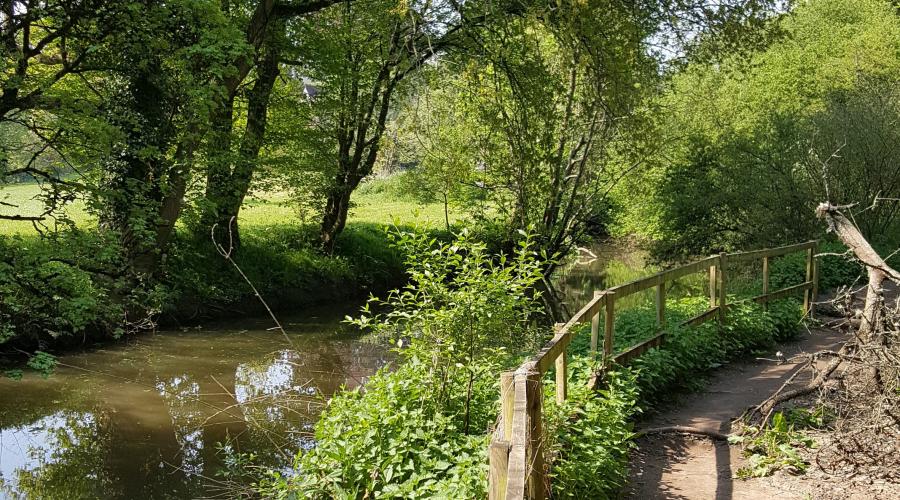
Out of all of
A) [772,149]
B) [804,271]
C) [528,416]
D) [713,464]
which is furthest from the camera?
[772,149]

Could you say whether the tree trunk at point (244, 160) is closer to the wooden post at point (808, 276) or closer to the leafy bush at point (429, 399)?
the leafy bush at point (429, 399)

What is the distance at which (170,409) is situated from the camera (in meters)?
10.6

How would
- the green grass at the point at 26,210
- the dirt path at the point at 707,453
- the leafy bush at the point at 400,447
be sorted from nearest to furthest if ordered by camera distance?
the leafy bush at the point at 400,447 → the dirt path at the point at 707,453 → the green grass at the point at 26,210

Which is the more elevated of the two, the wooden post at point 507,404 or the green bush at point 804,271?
the wooden post at point 507,404

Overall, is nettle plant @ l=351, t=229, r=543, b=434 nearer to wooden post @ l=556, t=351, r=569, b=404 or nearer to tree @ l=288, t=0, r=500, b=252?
wooden post @ l=556, t=351, r=569, b=404

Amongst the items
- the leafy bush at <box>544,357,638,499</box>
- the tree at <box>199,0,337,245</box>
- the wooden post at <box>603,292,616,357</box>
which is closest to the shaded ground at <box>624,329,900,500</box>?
the leafy bush at <box>544,357,638,499</box>

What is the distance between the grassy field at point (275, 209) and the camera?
17.4 metres

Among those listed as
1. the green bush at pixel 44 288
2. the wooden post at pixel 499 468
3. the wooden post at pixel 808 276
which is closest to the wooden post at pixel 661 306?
the wooden post at pixel 808 276

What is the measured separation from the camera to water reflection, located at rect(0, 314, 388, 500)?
8312 mm

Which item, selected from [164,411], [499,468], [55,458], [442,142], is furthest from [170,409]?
[442,142]

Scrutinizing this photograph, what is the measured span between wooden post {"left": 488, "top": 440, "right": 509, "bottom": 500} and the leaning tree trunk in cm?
400

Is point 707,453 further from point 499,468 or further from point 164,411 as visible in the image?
point 164,411

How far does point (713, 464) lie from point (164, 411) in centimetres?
760

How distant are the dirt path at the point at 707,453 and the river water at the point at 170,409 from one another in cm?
290
